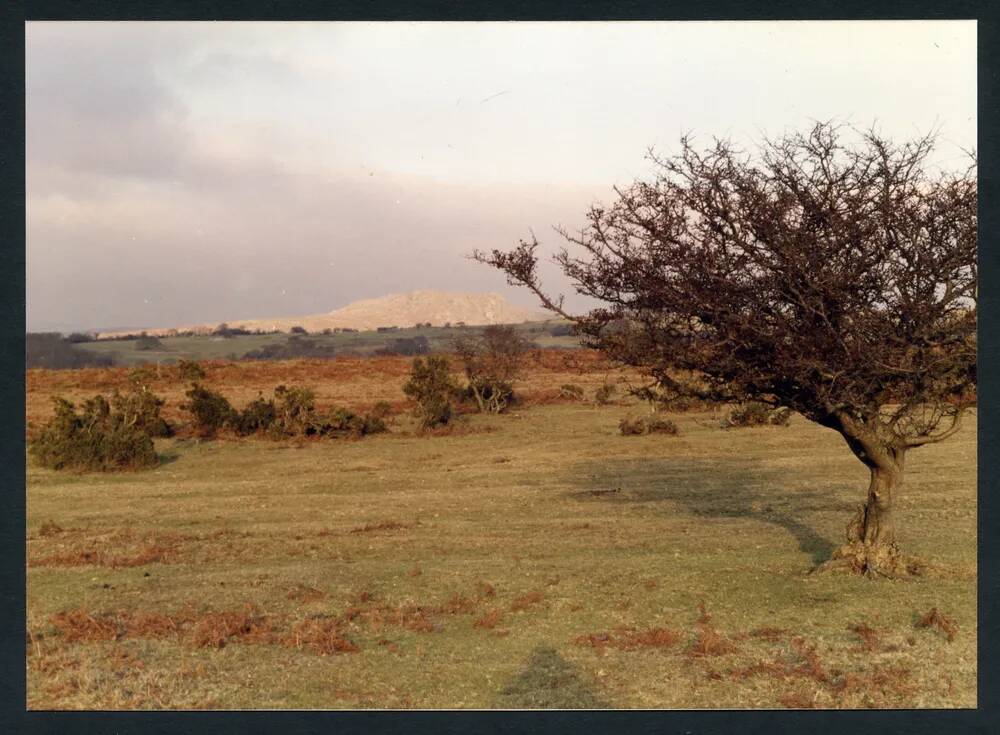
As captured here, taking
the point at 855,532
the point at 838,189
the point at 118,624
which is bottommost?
the point at 118,624

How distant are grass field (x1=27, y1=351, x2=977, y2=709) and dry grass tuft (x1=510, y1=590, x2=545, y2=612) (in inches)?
1.8

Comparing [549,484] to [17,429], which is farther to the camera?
[549,484]

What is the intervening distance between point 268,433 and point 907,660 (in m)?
26.0

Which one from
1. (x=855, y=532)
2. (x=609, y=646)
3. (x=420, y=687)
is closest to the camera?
(x=420, y=687)

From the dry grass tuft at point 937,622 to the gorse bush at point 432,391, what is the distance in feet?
79.4

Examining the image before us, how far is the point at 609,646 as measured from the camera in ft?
29.7

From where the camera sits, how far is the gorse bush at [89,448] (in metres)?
24.4

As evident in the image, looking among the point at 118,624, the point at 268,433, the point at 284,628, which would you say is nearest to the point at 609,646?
the point at 284,628

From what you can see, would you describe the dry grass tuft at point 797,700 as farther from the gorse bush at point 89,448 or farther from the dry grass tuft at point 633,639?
the gorse bush at point 89,448

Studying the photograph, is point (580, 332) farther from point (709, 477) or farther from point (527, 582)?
point (709, 477)

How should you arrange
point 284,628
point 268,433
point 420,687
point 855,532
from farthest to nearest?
1. point 268,433
2. point 855,532
3. point 284,628
4. point 420,687

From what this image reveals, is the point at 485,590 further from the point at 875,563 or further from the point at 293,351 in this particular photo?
the point at 293,351

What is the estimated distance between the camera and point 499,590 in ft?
37.2

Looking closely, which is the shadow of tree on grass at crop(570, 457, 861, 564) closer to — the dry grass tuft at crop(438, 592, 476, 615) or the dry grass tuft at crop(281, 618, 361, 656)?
the dry grass tuft at crop(438, 592, 476, 615)
